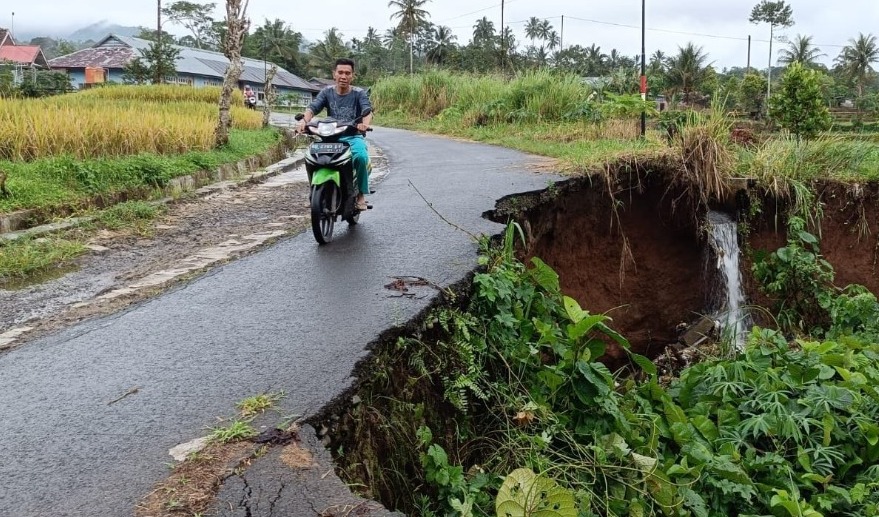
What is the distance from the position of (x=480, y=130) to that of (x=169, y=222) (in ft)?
32.8

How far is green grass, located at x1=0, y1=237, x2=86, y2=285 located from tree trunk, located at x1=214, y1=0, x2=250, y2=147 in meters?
5.54

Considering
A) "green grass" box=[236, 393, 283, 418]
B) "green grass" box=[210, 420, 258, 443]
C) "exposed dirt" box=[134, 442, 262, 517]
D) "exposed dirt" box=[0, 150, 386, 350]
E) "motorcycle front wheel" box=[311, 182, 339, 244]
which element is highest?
"motorcycle front wheel" box=[311, 182, 339, 244]

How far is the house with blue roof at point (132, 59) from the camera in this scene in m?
42.3

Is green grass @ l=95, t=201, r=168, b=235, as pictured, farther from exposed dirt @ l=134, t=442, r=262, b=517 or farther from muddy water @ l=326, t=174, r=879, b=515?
exposed dirt @ l=134, t=442, r=262, b=517

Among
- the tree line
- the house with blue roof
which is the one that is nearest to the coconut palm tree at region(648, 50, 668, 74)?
the tree line

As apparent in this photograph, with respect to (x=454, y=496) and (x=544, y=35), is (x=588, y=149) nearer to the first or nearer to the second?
(x=454, y=496)

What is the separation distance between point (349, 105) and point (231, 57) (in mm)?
6654

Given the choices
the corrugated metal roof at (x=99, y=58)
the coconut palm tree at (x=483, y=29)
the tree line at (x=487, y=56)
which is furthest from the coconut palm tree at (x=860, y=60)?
the corrugated metal roof at (x=99, y=58)

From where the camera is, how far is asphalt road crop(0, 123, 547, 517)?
94.3 inches

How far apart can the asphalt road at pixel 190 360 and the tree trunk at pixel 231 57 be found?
6.23m

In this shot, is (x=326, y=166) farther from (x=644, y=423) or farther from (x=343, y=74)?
(x=644, y=423)

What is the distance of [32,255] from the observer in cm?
562

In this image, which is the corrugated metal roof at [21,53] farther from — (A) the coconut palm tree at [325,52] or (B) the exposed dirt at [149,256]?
(B) the exposed dirt at [149,256]

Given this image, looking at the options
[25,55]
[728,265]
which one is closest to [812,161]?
[728,265]
